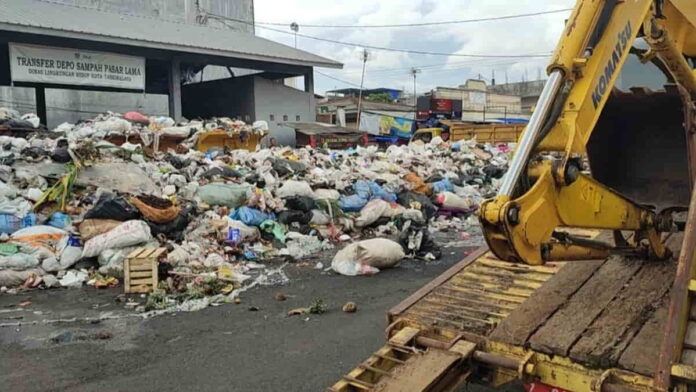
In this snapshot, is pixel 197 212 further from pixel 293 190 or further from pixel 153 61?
pixel 153 61

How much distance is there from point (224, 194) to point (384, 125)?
22.8 m

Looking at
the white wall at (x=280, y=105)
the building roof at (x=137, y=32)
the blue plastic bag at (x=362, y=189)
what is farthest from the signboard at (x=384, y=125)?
the blue plastic bag at (x=362, y=189)

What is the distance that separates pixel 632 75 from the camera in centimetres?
595

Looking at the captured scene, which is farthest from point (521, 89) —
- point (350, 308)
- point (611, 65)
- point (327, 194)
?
point (611, 65)

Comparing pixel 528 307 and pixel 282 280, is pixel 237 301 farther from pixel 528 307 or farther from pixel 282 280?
pixel 528 307

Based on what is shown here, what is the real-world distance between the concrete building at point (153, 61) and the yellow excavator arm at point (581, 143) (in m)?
16.9

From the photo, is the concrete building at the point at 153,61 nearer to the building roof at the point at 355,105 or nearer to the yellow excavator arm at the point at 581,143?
the building roof at the point at 355,105

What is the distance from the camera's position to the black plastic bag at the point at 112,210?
23.4ft

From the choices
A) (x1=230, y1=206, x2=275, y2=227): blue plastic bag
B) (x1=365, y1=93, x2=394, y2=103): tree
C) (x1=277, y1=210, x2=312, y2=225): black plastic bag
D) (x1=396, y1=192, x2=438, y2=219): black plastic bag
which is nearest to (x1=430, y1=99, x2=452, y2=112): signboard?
(x1=365, y1=93, x2=394, y2=103): tree

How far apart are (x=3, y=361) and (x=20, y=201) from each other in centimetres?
384

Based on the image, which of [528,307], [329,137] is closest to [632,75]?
[528,307]

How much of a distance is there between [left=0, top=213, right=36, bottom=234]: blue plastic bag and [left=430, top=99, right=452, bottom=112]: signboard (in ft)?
94.4

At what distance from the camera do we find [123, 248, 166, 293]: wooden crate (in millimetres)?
5898

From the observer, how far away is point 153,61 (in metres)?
20.7
